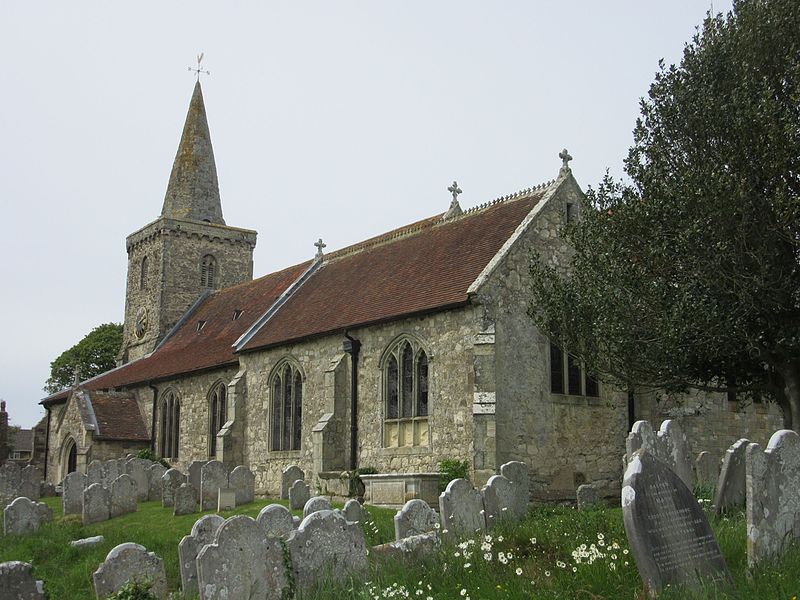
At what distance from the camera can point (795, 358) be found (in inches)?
602

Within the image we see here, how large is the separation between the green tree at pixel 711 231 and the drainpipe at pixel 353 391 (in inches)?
268

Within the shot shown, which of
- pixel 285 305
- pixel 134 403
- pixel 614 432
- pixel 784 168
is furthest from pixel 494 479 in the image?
pixel 134 403

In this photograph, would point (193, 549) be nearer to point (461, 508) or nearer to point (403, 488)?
point (461, 508)

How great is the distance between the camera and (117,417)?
3269cm

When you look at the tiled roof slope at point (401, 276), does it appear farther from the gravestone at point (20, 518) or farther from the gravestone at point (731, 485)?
the gravestone at point (731, 485)

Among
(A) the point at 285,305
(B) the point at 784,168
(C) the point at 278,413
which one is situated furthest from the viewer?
(A) the point at 285,305

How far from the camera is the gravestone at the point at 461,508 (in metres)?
11.7

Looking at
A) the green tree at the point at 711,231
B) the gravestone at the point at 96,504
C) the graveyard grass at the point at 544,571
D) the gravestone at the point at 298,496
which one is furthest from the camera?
the gravestone at the point at 96,504

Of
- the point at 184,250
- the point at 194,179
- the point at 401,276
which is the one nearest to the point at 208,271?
the point at 184,250

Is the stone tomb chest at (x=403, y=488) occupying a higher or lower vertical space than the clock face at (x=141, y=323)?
lower

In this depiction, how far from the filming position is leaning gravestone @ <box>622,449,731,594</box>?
24.5 ft

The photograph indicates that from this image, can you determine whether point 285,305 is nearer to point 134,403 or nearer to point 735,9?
point 134,403

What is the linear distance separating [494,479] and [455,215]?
44.7 ft

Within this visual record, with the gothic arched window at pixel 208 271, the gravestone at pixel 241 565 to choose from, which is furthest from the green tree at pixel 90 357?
the gravestone at pixel 241 565
